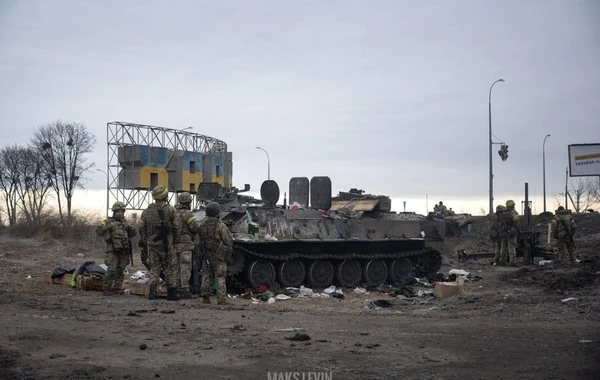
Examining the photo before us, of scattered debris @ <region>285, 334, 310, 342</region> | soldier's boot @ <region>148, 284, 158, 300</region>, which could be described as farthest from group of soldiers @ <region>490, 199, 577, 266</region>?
scattered debris @ <region>285, 334, 310, 342</region>

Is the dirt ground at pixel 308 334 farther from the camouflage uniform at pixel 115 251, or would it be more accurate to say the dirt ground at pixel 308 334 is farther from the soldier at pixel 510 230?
the soldier at pixel 510 230

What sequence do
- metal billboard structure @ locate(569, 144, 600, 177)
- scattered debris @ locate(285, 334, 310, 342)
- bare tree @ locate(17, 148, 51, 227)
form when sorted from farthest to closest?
bare tree @ locate(17, 148, 51, 227) → metal billboard structure @ locate(569, 144, 600, 177) → scattered debris @ locate(285, 334, 310, 342)

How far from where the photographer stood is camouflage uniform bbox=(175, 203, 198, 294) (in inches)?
536

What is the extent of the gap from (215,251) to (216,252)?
32 millimetres

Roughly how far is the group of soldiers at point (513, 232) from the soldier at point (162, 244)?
12.2 metres

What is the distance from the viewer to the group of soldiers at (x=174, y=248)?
1316 cm

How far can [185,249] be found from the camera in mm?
13625

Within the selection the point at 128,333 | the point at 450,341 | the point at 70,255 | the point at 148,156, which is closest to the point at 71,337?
the point at 128,333

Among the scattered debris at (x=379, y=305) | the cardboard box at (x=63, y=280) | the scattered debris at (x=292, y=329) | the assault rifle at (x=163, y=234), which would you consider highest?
the assault rifle at (x=163, y=234)

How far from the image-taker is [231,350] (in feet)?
25.8

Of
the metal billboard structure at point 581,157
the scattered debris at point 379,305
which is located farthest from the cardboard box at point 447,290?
the metal billboard structure at point 581,157

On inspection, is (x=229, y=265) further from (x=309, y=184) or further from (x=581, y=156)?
(x=581, y=156)

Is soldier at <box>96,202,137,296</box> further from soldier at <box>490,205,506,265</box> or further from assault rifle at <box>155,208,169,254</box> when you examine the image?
soldier at <box>490,205,506,265</box>

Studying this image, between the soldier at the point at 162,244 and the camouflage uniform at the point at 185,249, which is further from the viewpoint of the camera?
the camouflage uniform at the point at 185,249
